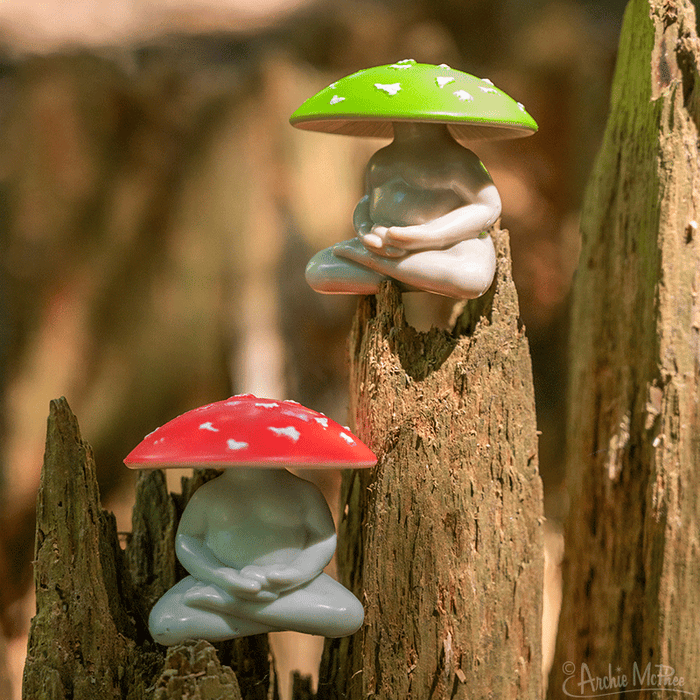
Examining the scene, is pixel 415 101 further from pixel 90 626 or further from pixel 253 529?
pixel 90 626

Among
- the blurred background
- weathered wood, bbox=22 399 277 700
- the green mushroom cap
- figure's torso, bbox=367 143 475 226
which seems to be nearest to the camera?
weathered wood, bbox=22 399 277 700

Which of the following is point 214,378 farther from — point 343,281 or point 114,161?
point 343,281

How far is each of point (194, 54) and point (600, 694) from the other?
2.72 m

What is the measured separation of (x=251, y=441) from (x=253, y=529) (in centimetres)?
20

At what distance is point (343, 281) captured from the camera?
184cm

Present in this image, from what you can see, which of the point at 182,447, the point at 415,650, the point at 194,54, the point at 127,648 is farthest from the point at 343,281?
the point at 194,54

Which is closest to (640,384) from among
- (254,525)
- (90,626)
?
(254,525)

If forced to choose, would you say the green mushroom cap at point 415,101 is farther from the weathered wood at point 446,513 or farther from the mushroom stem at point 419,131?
the weathered wood at point 446,513

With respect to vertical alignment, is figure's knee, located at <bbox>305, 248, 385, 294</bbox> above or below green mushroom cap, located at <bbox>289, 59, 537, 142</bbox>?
below

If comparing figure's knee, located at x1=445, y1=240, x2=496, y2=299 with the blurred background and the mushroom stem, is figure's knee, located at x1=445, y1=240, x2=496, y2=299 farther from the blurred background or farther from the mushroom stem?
the blurred background

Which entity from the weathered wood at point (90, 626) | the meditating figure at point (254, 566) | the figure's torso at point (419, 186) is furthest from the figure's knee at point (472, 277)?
the weathered wood at point (90, 626)

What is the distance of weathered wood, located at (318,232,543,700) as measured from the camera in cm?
168

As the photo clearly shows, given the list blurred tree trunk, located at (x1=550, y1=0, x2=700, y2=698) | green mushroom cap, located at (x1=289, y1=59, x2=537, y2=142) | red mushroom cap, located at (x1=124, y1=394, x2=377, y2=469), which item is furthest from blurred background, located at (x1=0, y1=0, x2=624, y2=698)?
red mushroom cap, located at (x1=124, y1=394, x2=377, y2=469)

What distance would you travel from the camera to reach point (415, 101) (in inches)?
65.1
